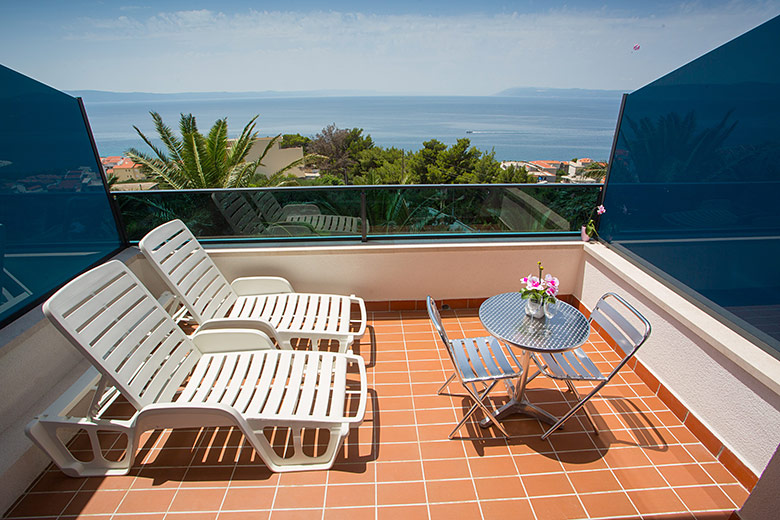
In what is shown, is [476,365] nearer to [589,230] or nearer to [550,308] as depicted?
[550,308]

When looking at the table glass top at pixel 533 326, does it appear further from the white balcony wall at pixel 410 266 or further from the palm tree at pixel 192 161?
the palm tree at pixel 192 161

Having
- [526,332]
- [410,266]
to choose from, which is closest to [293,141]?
[410,266]

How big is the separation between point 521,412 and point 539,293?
0.89m

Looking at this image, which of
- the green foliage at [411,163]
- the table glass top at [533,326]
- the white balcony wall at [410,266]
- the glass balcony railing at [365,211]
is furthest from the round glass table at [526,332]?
the green foliage at [411,163]

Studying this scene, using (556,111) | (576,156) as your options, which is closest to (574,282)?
(576,156)

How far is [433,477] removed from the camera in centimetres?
235

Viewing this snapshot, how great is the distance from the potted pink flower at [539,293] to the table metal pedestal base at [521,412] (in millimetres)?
648

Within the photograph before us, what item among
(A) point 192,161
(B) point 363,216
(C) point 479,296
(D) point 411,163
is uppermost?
(A) point 192,161

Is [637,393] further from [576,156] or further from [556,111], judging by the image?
[556,111]

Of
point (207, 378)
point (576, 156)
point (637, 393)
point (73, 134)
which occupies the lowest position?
point (576, 156)

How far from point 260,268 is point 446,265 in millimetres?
1910

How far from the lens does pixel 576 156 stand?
4384cm

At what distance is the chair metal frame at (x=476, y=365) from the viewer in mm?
2490

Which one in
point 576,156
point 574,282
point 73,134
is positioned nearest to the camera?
point 73,134
